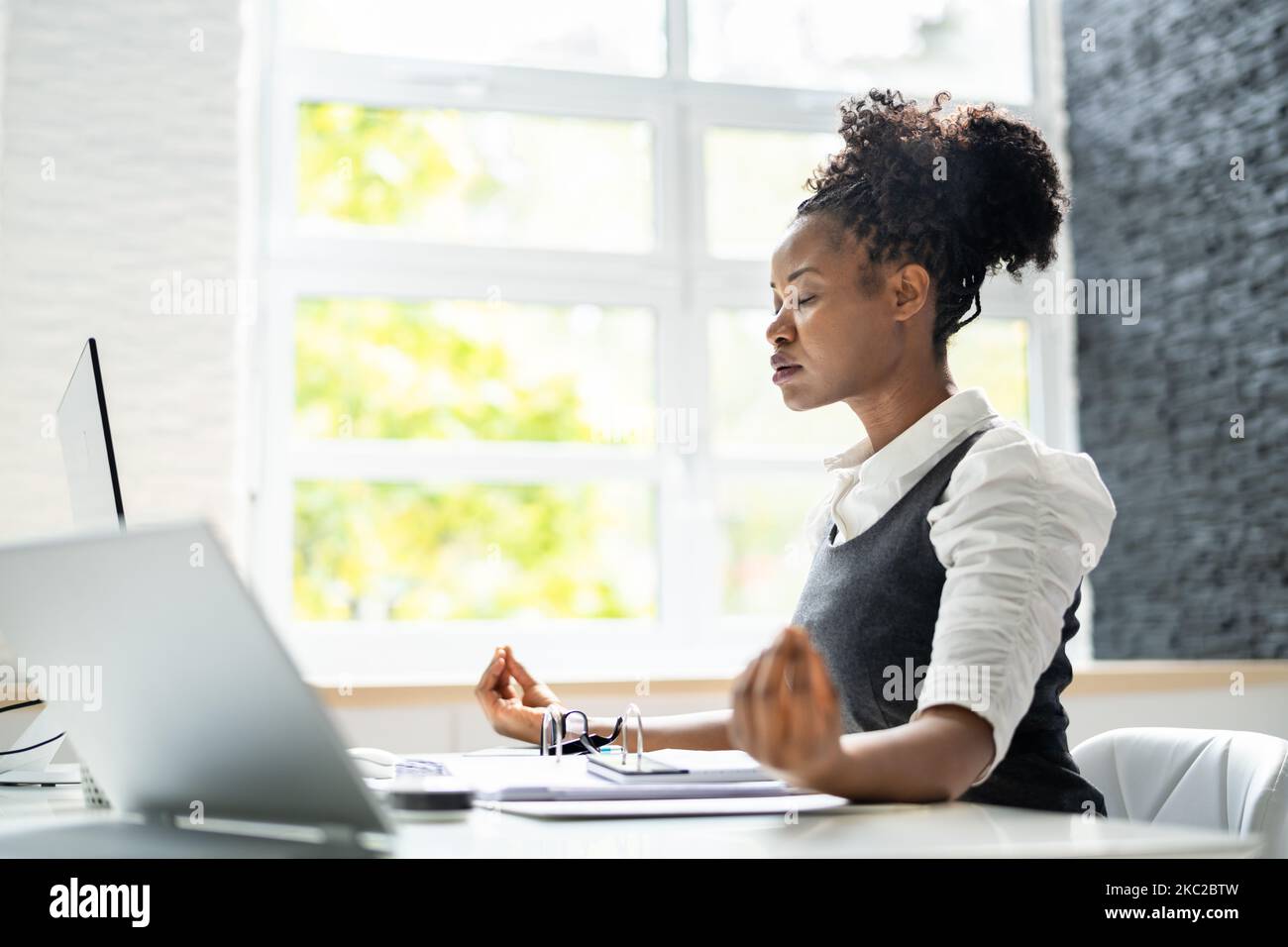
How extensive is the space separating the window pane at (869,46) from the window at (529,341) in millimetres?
16

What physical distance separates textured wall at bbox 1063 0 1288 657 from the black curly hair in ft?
6.77

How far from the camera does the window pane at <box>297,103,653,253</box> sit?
3.55m

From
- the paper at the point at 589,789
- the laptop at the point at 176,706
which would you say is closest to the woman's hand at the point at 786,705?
the paper at the point at 589,789

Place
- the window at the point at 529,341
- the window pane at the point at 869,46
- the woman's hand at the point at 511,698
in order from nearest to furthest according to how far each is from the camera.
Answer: the woman's hand at the point at 511,698 < the window at the point at 529,341 < the window pane at the point at 869,46

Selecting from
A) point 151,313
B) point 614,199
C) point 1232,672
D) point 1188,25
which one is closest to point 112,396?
point 151,313

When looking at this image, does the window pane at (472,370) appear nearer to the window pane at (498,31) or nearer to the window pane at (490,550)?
the window pane at (490,550)

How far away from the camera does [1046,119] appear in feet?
13.3

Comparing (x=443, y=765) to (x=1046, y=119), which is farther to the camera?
(x=1046, y=119)

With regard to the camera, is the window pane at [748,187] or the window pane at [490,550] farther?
the window pane at [748,187]

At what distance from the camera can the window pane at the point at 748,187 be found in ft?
12.5

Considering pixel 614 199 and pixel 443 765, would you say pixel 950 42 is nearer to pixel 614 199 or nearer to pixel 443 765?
pixel 614 199

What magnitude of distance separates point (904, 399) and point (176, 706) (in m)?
0.92

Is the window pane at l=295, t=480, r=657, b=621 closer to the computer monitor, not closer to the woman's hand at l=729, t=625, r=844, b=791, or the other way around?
the computer monitor

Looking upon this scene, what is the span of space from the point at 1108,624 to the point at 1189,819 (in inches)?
105
